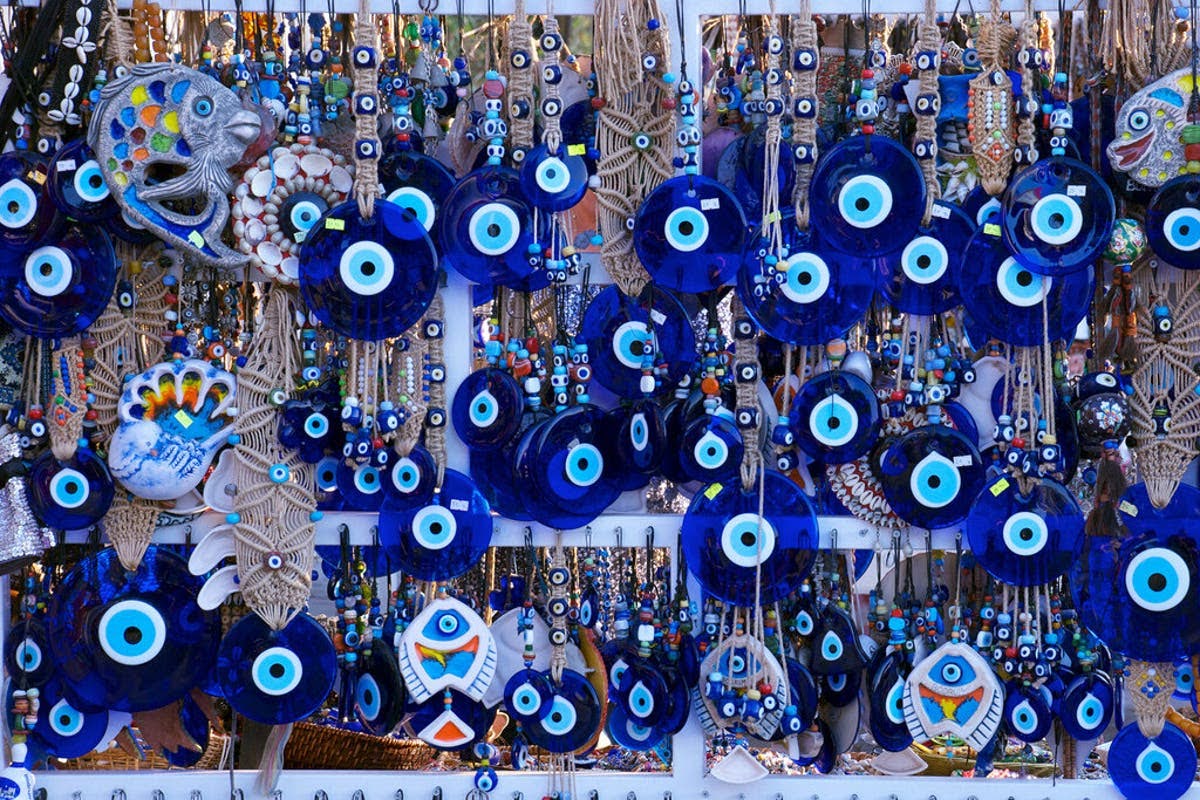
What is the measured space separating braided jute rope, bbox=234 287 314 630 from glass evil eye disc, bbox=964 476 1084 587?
1.15 metres

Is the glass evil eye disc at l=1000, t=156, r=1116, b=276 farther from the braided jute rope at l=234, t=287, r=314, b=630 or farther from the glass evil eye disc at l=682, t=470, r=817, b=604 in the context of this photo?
the braided jute rope at l=234, t=287, r=314, b=630

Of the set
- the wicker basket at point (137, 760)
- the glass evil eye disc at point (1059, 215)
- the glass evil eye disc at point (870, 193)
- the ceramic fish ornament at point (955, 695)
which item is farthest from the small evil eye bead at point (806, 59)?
the wicker basket at point (137, 760)

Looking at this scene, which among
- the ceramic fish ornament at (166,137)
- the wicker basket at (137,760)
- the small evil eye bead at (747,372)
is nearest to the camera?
the ceramic fish ornament at (166,137)

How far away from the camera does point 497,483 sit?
2.59m

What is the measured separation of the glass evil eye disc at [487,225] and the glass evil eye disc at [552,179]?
3cm

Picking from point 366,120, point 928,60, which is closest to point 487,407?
point 366,120

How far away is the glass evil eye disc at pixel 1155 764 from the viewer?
8.39ft

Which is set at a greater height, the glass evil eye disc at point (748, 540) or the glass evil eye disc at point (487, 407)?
the glass evil eye disc at point (487, 407)

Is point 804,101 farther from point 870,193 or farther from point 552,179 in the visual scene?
point 552,179

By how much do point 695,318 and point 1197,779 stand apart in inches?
48.2

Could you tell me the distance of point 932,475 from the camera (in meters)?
2.50

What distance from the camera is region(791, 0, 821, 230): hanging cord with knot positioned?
8.00ft

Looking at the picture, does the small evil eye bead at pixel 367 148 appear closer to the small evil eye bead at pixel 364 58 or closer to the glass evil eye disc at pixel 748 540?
the small evil eye bead at pixel 364 58

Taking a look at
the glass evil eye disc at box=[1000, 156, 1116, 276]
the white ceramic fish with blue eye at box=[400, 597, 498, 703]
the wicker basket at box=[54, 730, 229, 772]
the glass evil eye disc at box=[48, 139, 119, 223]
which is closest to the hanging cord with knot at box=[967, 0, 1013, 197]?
the glass evil eye disc at box=[1000, 156, 1116, 276]
